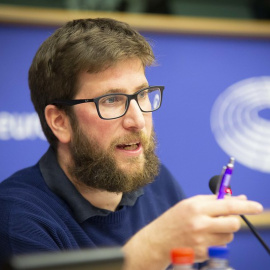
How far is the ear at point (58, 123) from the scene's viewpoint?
5.28ft

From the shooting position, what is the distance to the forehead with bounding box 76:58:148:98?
4.94 feet

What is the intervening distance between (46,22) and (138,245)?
1.51m

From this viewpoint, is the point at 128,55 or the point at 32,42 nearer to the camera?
the point at 128,55

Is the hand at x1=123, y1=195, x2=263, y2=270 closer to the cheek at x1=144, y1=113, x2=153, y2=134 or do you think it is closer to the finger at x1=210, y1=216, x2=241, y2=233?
the finger at x1=210, y1=216, x2=241, y2=233

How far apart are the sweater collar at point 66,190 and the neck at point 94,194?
3 cm

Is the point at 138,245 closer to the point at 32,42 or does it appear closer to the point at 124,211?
the point at 124,211

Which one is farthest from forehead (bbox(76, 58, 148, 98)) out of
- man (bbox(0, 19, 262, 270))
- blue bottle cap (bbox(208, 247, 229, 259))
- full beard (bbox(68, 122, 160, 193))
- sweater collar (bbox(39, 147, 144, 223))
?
blue bottle cap (bbox(208, 247, 229, 259))

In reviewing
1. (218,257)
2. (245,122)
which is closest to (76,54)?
(218,257)

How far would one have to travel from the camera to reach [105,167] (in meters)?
1.53

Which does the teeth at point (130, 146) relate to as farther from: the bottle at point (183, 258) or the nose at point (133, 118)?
the bottle at point (183, 258)

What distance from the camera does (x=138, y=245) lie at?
116 cm

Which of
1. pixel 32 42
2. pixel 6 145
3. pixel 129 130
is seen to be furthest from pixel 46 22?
pixel 129 130

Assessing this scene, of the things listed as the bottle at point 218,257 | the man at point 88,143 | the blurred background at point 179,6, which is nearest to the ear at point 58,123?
the man at point 88,143

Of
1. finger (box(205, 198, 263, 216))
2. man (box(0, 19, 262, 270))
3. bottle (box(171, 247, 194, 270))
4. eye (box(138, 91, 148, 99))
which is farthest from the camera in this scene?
eye (box(138, 91, 148, 99))
